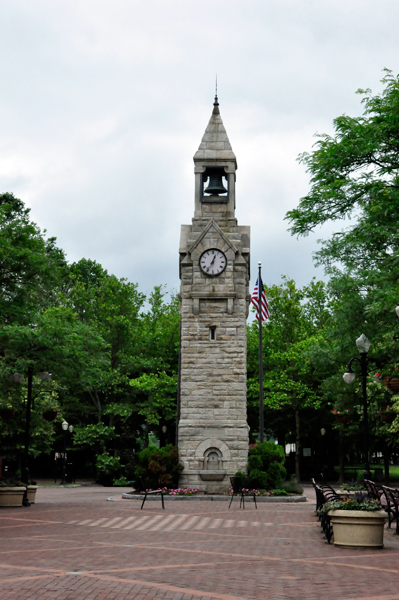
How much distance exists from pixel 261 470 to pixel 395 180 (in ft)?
52.7

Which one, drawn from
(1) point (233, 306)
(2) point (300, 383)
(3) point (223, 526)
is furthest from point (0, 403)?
(2) point (300, 383)

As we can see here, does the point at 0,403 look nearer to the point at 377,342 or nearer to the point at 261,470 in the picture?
the point at 261,470

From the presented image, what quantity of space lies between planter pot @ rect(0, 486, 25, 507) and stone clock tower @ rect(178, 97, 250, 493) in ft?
25.9

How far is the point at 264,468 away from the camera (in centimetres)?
2905

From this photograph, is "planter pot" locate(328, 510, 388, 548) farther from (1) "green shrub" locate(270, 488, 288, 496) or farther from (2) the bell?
(2) the bell

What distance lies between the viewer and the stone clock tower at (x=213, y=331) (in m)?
29.4

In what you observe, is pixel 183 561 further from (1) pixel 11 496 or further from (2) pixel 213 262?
(2) pixel 213 262

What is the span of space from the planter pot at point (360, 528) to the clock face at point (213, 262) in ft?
62.1

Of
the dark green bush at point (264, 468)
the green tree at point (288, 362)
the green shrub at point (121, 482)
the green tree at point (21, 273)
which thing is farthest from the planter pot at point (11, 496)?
the green tree at point (288, 362)

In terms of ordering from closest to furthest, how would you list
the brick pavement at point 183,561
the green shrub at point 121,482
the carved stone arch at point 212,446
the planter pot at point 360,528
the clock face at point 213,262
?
1. the brick pavement at point 183,561
2. the planter pot at point 360,528
3. the carved stone arch at point 212,446
4. the clock face at point 213,262
5. the green shrub at point 121,482

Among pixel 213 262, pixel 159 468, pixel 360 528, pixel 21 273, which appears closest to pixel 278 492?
pixel 159 468

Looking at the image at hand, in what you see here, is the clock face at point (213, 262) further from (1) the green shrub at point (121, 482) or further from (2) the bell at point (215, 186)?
(1) the green shrub at point (121, 482)

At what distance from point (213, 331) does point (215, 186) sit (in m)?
6.84

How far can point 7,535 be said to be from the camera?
575 inches
